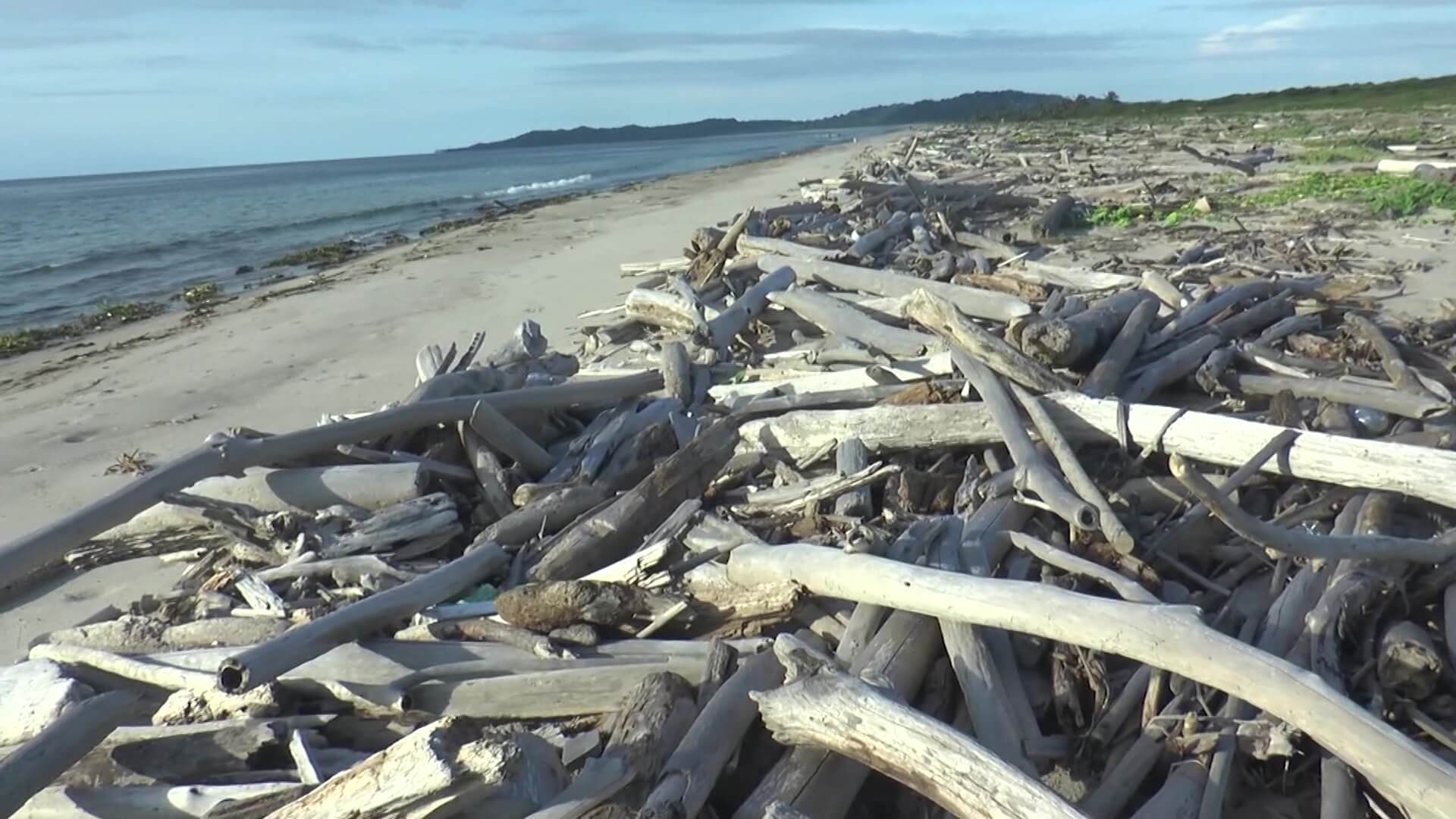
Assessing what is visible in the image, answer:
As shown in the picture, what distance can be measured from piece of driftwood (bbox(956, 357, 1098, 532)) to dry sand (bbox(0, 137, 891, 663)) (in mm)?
4446

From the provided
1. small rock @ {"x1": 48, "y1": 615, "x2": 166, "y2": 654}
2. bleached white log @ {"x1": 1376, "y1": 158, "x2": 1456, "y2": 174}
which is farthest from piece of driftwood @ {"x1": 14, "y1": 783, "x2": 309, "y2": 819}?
bleached white log @ {"x1": 1376, "y1": 158, "x2": 1456, "y2": 174}

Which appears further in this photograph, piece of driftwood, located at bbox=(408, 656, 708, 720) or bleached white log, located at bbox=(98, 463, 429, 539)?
bleached white log, located at bbox=(98, 463, 429, 539)

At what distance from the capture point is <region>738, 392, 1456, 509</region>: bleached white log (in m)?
3.97

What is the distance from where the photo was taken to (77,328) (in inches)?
615

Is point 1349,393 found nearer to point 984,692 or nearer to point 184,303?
point 984,692

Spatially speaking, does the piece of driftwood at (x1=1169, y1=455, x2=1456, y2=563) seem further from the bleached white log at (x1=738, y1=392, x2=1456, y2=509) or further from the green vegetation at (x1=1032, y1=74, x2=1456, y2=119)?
the green vegetation at (x1=1032, y1=74, x2=1456, y2=119)

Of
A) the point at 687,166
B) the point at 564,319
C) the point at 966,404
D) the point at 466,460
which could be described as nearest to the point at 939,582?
the point at 966,404

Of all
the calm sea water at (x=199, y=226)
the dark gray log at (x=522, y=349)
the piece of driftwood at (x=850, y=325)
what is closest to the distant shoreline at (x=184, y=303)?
the calm sea water at (x=199, y=226)

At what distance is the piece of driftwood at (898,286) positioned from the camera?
718 centimetres

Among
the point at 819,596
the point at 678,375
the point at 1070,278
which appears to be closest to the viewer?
the point at 819,596

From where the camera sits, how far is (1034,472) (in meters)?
4.25

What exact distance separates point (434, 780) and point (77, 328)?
16.6m

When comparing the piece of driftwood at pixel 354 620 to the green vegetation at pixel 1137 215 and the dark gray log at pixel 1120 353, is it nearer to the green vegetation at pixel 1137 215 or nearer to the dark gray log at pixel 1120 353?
the dark gray log at pixel 1120 353

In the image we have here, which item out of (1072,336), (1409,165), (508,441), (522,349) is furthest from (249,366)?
(1409,165)
